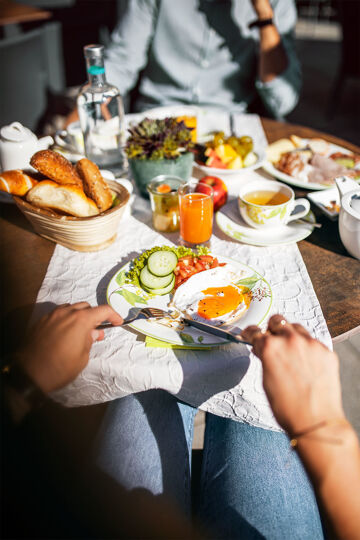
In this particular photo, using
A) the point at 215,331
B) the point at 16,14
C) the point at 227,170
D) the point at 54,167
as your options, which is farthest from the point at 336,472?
the point at 16,14

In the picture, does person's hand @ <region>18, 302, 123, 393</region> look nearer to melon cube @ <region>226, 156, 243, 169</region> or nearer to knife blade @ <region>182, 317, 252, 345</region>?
knife blade @ <region>182, 317, 252, 345</region>

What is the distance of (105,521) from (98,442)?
21cm

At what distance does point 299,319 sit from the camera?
3.18 ft

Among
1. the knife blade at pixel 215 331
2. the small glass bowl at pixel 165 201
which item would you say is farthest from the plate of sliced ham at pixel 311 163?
the knife blade at pixel 215 331

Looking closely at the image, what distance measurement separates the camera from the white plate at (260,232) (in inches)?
47.7

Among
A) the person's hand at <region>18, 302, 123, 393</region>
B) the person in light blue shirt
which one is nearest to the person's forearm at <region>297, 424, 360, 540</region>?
the person's hand at <region>18, 302, 123, 393</region>

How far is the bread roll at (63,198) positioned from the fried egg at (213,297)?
1.21 ft

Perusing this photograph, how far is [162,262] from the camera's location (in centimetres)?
104

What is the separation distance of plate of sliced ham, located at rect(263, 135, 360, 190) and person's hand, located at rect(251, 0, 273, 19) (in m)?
0.77

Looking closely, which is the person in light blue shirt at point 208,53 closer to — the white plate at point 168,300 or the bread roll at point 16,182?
the bread roll at point 16,182

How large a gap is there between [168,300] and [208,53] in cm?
188

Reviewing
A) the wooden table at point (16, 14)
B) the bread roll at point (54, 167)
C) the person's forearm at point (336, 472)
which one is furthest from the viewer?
the wooden table at point (16, 14)

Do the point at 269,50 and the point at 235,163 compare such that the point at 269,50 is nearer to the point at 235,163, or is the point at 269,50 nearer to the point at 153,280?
the point at 235,163

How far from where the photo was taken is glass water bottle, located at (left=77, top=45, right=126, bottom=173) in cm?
158
